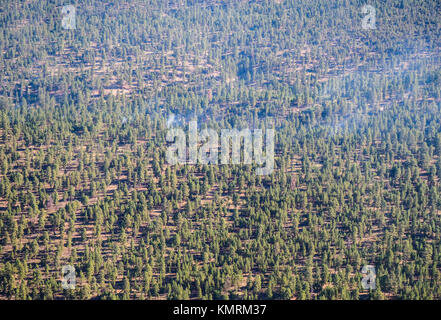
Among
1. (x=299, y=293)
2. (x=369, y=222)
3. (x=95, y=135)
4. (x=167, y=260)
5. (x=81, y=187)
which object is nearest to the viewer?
(x=299, y=293)

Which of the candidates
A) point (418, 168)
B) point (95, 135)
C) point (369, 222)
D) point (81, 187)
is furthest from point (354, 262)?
point (95, 135)

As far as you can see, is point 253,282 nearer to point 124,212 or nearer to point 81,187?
point 124,212

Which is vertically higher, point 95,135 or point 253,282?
point 95,135

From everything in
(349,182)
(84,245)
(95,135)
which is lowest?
(84,245)

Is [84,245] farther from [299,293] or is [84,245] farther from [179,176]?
[299,293]

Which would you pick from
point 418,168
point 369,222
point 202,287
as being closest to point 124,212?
point 202,287

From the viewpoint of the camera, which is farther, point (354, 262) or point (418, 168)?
point (418, 168)
